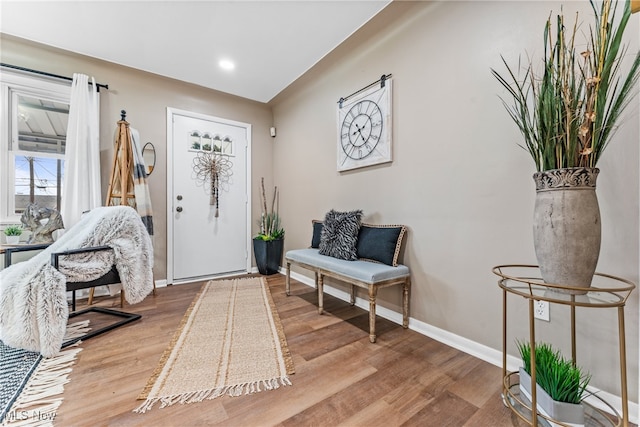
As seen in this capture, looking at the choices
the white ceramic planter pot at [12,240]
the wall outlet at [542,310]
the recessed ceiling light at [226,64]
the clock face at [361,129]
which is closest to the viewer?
the wall outlet at [542,310]

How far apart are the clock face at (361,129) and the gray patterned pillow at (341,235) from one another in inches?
24.2

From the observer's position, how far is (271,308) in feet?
7.94

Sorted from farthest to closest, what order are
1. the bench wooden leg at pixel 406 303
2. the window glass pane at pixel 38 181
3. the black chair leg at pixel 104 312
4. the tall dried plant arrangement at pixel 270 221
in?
the tall dried plant arrangement at pixel 270 221, the window glass pane at pixel 38 181, the bench wooden leg at pixel 406 303, the black chair leg at pixel 104 312

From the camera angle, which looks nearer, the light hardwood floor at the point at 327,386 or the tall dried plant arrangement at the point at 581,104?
the tall dried plant arrangement at the point at 581,104

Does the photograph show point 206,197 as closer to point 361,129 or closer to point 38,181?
point 38,181

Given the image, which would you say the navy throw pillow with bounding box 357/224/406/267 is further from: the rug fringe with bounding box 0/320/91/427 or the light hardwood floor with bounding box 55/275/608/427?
the rug fringe with bounding box 0/320/91/427

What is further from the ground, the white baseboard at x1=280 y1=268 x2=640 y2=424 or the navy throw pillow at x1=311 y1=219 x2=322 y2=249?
the navy throw pillow at x1=311 y1=219 x2=322 y2=249

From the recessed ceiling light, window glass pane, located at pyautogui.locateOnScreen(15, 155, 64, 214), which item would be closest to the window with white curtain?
window glass pane, located at pyautogui.locateOnScreen(15, 155, 64, 214)

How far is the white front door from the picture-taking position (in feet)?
10.8

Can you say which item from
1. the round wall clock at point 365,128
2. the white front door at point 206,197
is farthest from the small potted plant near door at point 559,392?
the white front door at point 206,197

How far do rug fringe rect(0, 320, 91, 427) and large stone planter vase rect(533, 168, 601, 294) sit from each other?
7.14 feet

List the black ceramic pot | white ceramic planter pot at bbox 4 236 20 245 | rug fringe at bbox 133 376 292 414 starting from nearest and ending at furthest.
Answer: rug fringe at bbox 133 376 292 414
white ceramic planter pot at bbox 4 236 20 245
the black ceramic pot

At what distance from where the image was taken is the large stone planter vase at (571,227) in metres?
0.96

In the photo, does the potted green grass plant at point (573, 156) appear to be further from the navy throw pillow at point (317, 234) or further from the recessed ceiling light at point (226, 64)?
the recessed ceiling light at point (226, 64)
